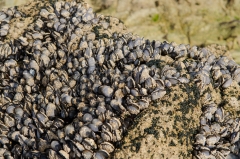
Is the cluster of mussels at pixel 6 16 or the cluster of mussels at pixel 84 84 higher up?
the cluster of mussels at pixel 6 16

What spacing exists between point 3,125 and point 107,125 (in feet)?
5.11

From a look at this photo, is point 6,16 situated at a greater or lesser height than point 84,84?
greater

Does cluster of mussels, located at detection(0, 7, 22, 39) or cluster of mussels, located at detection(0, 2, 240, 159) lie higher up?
cluster of mussels, located at detection(0, 7, 22, 39)

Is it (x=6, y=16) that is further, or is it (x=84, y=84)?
(x=6, y=16)

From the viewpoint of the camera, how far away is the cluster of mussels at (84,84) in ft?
11.7

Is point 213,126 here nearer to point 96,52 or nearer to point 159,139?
point 159,139

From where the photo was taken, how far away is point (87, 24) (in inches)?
203

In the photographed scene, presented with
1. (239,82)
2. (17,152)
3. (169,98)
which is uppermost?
(239,82)

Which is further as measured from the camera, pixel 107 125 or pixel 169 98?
pixel 169 98

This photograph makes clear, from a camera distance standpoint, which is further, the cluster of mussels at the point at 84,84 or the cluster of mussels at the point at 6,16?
the cluster of mussels at the point at 6,16

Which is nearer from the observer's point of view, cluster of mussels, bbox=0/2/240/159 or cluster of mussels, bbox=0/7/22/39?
cluster of mussels, bbox=0/2/240/159

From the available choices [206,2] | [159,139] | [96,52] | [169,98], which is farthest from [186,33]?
[159,139]

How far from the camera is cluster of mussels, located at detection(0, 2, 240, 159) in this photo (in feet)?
11.7

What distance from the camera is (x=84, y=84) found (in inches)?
163
